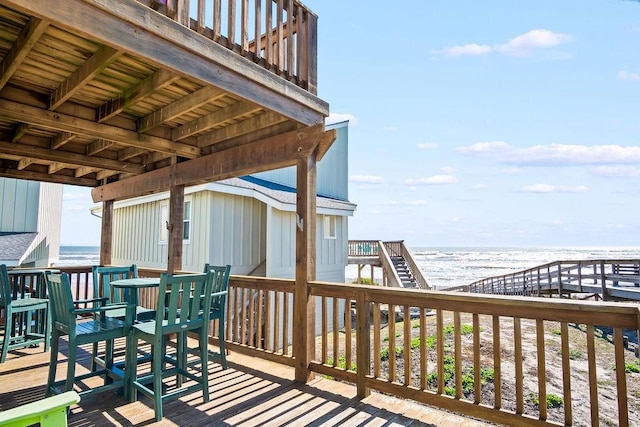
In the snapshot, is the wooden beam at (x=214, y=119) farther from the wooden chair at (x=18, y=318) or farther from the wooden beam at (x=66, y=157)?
the wooden chair at (x=18, y=318)

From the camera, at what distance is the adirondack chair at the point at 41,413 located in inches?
33.6

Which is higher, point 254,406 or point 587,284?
point 254,406

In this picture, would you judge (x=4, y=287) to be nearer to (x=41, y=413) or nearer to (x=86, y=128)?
(x=86, y=128)

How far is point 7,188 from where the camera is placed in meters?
8.54

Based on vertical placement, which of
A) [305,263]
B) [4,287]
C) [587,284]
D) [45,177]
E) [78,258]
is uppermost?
[45,177]

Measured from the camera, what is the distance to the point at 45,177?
650cm

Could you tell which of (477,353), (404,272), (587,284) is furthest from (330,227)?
(587,284)

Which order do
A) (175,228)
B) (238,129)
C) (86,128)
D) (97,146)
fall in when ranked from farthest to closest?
(175,228), (97,146), (238,129), (86,128)

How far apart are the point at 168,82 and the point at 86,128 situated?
1.56 m

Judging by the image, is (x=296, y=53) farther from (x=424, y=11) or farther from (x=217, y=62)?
(x=424, y=11)

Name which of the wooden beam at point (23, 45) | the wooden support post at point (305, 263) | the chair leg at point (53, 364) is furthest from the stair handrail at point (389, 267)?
the wooden beam at point (23, 45)

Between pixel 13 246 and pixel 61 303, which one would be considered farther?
pixel 13 246

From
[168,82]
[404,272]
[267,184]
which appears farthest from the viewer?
[404,272]

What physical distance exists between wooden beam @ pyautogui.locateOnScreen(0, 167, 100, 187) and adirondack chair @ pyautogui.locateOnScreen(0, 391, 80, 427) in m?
6.78
